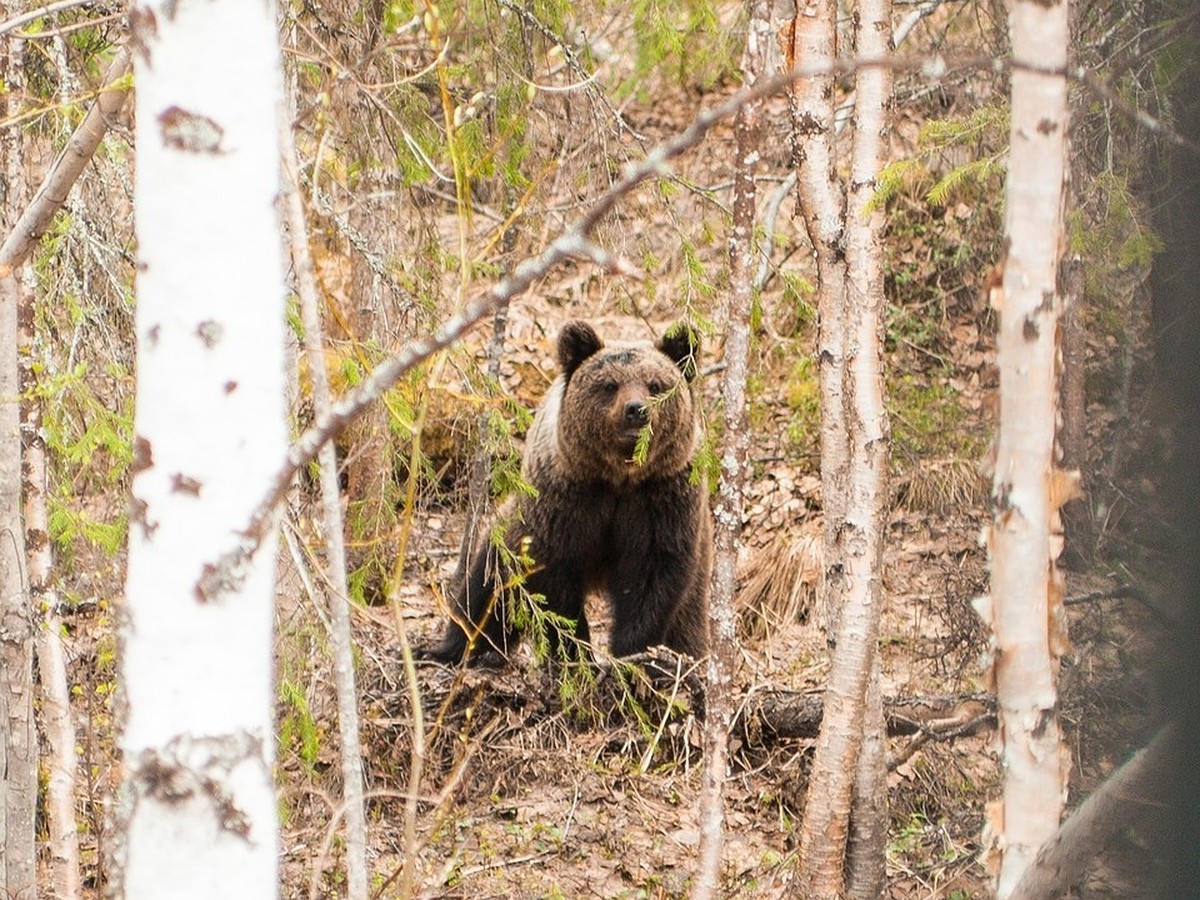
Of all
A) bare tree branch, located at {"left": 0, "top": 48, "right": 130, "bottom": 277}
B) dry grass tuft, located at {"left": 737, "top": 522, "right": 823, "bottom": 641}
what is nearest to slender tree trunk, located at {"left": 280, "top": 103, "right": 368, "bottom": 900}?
bare tree branch, located at {"left": 0, "top": 48, "right": 130, "bottom": 277}

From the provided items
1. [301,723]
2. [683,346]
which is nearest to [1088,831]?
[301,723]

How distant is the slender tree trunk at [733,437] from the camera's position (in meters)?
4.72

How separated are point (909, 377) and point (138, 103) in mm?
8254

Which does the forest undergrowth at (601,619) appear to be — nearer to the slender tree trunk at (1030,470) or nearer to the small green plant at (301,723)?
the small green plant at (301,723)

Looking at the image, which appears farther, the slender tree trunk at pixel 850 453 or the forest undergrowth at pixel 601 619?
the slender tree trunk at pixel 850 453

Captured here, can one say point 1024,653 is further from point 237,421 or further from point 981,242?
point 981,242

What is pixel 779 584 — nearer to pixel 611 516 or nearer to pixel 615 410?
pixel 611 516

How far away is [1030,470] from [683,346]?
473 cm

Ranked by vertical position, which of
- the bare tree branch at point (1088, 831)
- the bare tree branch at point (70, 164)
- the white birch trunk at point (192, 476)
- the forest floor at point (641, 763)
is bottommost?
the forest floor at point (641, 763)

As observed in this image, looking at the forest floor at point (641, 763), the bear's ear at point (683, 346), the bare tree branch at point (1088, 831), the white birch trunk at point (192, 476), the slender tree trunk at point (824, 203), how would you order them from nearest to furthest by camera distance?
the white birch trunk at point (192, 476), the bare tree branch at point (1088, 831), the slender tree trunk at point (824, 203), the forest floor at point (641, 763), the bear's ear at point (683, 346)

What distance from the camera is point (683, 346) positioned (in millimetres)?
7262

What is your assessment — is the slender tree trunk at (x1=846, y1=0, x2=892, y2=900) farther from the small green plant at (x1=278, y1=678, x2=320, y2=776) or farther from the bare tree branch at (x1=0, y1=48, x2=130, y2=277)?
the bare tree branch at (x1=0, y1=48, x2=130, y2=277)

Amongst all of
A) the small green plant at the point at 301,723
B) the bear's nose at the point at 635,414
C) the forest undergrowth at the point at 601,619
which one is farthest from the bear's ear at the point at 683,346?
the small green plant at the point at 301,723

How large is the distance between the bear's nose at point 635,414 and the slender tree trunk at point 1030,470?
4523 millimetres
